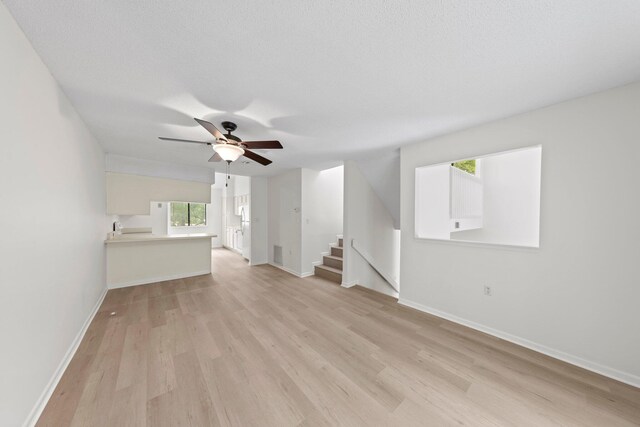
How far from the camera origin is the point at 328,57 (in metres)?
1.44

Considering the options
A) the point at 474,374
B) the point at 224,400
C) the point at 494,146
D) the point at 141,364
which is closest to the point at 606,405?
the point at 474,374

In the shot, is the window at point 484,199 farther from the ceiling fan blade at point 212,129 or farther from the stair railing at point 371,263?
the ceiling fan blade at point 212,129

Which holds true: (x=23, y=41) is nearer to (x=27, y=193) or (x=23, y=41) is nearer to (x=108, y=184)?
(x=27, y=193)

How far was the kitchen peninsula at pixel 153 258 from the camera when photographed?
382cm

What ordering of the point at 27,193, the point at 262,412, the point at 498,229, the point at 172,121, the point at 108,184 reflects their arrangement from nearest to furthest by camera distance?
the point at 27,193 < the point at 262,412 < the point at 172,121 < the point at 108,184 < the point at 498,229

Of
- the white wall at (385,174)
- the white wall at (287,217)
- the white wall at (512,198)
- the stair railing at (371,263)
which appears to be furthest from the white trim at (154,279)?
the white wall at (512,198)

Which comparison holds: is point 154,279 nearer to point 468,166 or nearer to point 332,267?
point 332,267

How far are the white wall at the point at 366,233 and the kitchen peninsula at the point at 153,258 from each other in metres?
3.14

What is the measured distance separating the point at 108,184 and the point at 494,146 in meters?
5.85

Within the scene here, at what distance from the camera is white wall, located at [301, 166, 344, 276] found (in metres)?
4.78

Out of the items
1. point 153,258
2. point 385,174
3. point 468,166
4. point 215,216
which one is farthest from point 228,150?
point 215,216

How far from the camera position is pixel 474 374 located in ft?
5.96

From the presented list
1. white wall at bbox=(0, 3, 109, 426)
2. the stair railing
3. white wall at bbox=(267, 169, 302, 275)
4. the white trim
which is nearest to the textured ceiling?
white wall at bbox=(0, 3, 109, 426)

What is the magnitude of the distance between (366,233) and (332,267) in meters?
1.11
